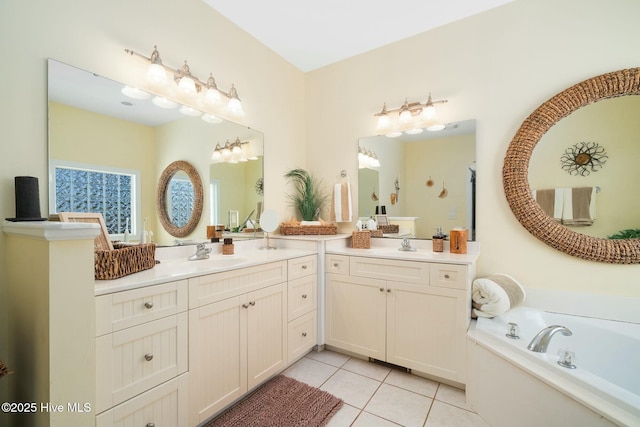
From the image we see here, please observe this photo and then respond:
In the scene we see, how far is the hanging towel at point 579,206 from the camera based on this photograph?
74.2 inches

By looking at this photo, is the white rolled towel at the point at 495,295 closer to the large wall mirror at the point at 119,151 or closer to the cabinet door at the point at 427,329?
the cabinet door at the point at 427,329

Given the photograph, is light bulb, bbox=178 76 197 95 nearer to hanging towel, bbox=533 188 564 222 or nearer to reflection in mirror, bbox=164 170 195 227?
reflection in mirror, bbox=164 170 195 227

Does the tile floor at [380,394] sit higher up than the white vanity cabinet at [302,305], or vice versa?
the white vanity cabinet at [302,305]

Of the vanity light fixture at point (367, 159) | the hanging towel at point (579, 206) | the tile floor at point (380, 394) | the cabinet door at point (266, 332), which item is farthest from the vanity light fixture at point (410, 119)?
the tile floor at point (380, 394)

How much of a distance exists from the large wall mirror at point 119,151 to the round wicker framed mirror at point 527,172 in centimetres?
232

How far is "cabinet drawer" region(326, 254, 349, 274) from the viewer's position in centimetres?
228

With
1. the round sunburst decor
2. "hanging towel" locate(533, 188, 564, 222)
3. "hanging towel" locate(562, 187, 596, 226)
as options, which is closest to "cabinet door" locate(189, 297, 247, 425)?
"hanging towel" locate(533, 188, 564, 222)

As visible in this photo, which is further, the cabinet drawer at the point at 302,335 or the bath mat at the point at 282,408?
the cabinet drawer at the point at 302,335

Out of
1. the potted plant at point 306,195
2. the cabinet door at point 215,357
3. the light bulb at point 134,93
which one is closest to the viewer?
the cabinet door at point 215,357

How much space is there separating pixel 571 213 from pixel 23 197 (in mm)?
3249

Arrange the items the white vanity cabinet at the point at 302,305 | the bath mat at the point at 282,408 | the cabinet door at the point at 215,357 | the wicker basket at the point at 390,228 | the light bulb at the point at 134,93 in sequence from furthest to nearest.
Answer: the wicker basket at the point at 390,228 → the white vanity cabinet at the point at 302,305 → the light bulb at the point at 134,93 → the bath mat at the point at 282,408 → the cabinet door at the point at 215,357

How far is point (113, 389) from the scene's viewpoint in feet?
3.66

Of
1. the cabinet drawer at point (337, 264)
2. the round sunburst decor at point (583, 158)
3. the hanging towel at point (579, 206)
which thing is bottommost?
the cabinet drawer at point (337, 264)

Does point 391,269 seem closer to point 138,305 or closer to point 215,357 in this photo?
point 215,357
